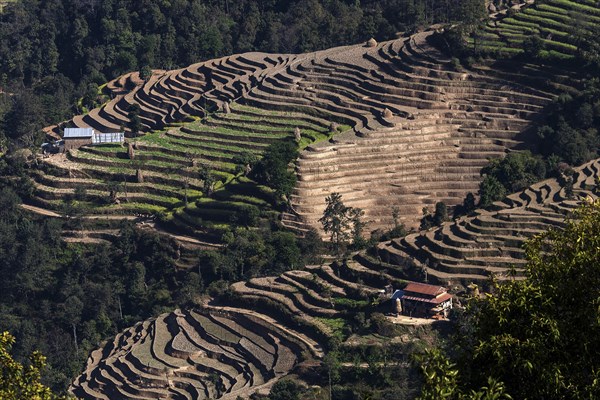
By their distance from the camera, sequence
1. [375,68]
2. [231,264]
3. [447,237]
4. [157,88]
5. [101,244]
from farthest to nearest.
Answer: [157,88], [375,68], [101,244], [231,264], [447,237]

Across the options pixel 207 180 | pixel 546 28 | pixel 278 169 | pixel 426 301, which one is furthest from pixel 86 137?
pixel 426 301

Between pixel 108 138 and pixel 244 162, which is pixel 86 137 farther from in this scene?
pixel 244 162

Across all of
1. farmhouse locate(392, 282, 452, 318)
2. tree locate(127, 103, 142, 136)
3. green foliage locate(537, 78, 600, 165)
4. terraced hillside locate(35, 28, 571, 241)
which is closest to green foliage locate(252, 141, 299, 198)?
terraced hillside locate(35, 28, 571, 241)

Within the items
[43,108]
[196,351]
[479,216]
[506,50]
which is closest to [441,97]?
[506,50]

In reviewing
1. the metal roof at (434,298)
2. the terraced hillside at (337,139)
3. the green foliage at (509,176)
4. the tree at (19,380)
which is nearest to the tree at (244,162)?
the terraced hillside at (337,139)

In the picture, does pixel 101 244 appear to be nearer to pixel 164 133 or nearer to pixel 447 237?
pixel 164 133
